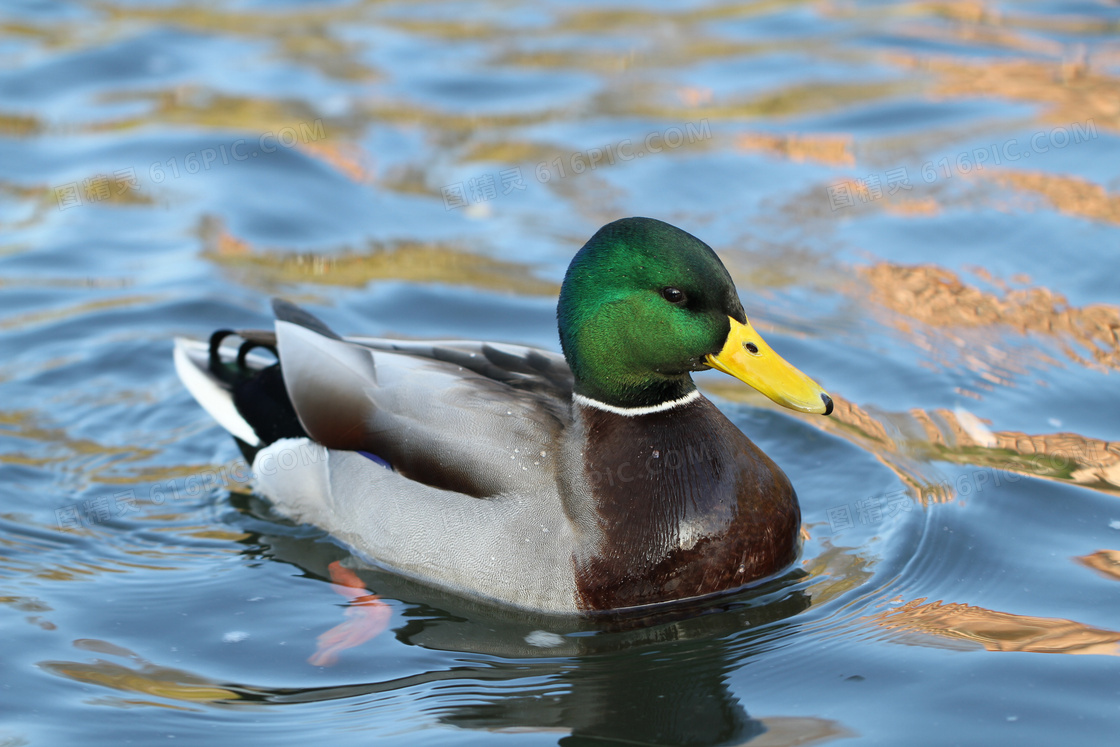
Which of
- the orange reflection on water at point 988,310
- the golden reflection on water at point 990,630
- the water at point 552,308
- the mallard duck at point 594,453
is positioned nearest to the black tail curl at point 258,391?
the water at point 552,308

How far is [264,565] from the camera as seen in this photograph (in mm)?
5289

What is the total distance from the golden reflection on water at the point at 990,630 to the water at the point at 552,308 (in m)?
0.02

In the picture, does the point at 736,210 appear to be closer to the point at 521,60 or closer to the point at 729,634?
the point at 521,60

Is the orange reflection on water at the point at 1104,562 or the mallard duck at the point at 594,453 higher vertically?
the mallard duck at the point at 594,453

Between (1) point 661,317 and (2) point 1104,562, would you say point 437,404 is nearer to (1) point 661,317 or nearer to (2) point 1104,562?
(1) point 661,317

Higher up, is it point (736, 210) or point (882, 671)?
point (736, 210)

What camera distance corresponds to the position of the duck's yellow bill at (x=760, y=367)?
179 inches

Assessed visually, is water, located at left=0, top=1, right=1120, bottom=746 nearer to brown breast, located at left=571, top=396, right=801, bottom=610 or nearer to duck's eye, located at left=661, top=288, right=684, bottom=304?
brown breast, located at left=571, top=396, right=801, bottom=610

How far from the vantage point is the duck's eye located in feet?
15.0

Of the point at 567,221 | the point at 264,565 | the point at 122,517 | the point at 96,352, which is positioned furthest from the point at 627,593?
the point at 567,221

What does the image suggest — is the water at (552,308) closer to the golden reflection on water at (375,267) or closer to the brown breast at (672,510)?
the golden reflection on water at (375,267)

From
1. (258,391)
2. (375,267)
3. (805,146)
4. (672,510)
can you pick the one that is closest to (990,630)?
(672,510)

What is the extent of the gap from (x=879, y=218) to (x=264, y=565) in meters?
4.84

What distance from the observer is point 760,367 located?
4586mm
